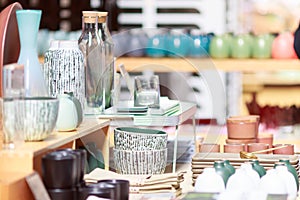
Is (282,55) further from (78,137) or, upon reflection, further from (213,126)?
(78,137)

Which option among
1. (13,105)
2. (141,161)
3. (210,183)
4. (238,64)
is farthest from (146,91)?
(238,64)

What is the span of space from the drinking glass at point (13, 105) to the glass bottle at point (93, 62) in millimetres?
628

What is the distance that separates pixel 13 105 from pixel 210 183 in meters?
0.55

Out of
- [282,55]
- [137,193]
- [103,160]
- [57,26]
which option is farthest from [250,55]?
[137,193]

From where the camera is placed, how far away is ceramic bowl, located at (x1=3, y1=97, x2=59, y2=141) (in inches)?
74.8

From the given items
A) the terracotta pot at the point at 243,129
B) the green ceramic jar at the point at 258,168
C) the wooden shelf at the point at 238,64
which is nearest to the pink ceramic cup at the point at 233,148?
the terracotta pot at the point at 243,129

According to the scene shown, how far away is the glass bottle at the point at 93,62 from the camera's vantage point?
2537mm

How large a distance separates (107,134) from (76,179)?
610 mm

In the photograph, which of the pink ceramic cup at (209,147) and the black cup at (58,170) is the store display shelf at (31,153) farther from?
the pink ceramic cup at (209,147)

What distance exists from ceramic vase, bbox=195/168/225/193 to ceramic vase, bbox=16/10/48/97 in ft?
1.68

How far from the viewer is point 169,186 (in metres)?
2.20

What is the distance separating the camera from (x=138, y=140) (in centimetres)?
239

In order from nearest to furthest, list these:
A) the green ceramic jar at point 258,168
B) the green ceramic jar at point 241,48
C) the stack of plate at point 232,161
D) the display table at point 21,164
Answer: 1. the display table at point 21,164
2. the green ceramic jar at point 258,168
3. the stack of plate at point 232,161
4. the green ceramic jar at point 241,48

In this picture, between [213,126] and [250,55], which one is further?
[250,55]
